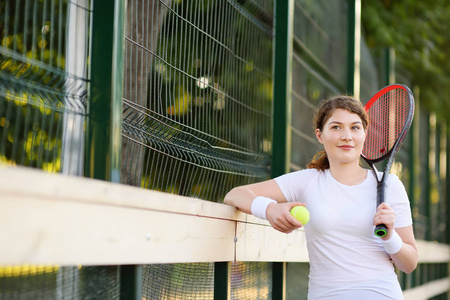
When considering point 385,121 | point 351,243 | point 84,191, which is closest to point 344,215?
point 351,243

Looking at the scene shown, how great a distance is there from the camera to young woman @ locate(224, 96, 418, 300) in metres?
3.11

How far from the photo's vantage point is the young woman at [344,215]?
3105 mm

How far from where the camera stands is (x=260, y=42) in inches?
183

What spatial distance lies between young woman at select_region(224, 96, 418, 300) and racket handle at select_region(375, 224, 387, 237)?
0.9 inches

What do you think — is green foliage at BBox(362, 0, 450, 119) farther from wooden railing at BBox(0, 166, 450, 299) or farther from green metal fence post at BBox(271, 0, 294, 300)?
wooden railing at BBox(0, 166, 450, 299)

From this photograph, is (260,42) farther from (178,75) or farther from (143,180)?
(143,180)

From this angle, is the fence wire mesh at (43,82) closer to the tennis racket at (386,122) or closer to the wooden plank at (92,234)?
the wooden plank at (92,234)

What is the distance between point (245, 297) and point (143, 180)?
42.6 inches

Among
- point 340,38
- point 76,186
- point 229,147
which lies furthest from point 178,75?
point 340,38

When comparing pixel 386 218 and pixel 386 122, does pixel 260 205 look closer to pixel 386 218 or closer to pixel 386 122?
pixel 386 218

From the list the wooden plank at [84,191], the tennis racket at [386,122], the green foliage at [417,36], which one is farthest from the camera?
the green foliage at [417,36]

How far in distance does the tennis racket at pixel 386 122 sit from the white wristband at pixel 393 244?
80 centimetres

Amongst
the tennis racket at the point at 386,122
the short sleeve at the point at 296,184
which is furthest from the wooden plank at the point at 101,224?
the tennis racket at the point at 386,122

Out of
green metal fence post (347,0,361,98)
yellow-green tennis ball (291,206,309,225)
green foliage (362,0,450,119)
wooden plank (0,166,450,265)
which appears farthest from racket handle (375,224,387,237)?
green foliage (362,0,450,119)
